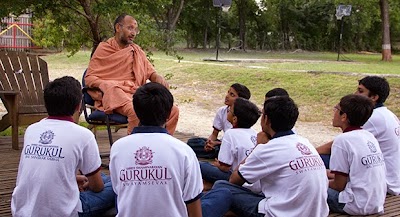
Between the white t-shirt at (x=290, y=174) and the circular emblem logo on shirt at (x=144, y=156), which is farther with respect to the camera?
the white t-shirt at (x=290, y=174)

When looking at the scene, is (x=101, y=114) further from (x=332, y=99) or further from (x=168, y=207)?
(x=332, y=99)

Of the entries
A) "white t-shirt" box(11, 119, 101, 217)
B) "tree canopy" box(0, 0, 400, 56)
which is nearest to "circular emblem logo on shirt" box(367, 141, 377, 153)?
"white t-shirt" box(11, 119, 101, 217)

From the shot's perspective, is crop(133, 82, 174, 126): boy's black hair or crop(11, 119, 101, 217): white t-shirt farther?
crop(11, 119, 101, 217): white t-shirt

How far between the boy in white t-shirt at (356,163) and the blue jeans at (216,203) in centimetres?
73

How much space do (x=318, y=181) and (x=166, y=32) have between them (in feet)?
18.1

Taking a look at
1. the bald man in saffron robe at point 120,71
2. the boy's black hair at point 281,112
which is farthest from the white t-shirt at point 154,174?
the bald man in saffron robe at point 120,71

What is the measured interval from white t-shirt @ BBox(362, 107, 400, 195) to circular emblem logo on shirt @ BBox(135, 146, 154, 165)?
83.7 inches

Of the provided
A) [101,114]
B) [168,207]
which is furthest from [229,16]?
[168,207]

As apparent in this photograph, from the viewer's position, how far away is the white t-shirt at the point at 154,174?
2455mm

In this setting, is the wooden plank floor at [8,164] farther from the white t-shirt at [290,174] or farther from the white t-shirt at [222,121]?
the white t-shirt at [290,174]

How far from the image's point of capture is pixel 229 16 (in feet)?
117

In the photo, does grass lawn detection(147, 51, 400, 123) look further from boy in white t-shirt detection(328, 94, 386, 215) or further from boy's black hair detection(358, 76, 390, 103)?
boy in white t-shirt detection(328, 94, 386, 215)

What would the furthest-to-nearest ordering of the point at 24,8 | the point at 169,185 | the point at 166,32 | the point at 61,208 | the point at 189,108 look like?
the point at 189,108
the point at 166,32
the point at 24,8
the point at 61,208
the point at 169,185

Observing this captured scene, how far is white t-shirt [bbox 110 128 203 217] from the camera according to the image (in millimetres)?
2455
